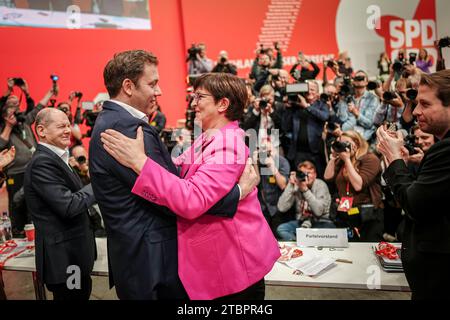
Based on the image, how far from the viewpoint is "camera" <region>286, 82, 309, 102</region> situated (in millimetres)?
3815

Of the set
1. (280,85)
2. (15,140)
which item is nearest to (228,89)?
(280,85)

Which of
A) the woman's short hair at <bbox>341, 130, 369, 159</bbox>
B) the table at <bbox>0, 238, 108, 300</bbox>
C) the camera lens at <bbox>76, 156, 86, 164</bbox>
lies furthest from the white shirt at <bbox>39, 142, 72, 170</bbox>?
the woman's short hair at <bbox>341, 130, 369, 159</bbox>

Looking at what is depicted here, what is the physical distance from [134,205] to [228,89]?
0.54 m

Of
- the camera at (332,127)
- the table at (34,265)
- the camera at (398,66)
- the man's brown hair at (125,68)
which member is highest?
the camera at (398,66)

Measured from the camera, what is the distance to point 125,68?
132 cm

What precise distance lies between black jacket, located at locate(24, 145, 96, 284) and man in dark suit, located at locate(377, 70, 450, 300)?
4.90 feet

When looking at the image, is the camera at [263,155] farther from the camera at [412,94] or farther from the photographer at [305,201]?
the camera at [412,94]

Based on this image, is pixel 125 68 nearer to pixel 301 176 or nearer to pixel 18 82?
pixel 301 176

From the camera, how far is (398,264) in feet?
6.08

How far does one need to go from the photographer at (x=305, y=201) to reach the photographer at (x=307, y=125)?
2.25 feet

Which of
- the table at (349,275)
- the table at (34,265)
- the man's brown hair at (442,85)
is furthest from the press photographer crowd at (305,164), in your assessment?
the table at (349,275)

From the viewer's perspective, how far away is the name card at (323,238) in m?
2.20

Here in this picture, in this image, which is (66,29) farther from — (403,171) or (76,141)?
(403,171)
